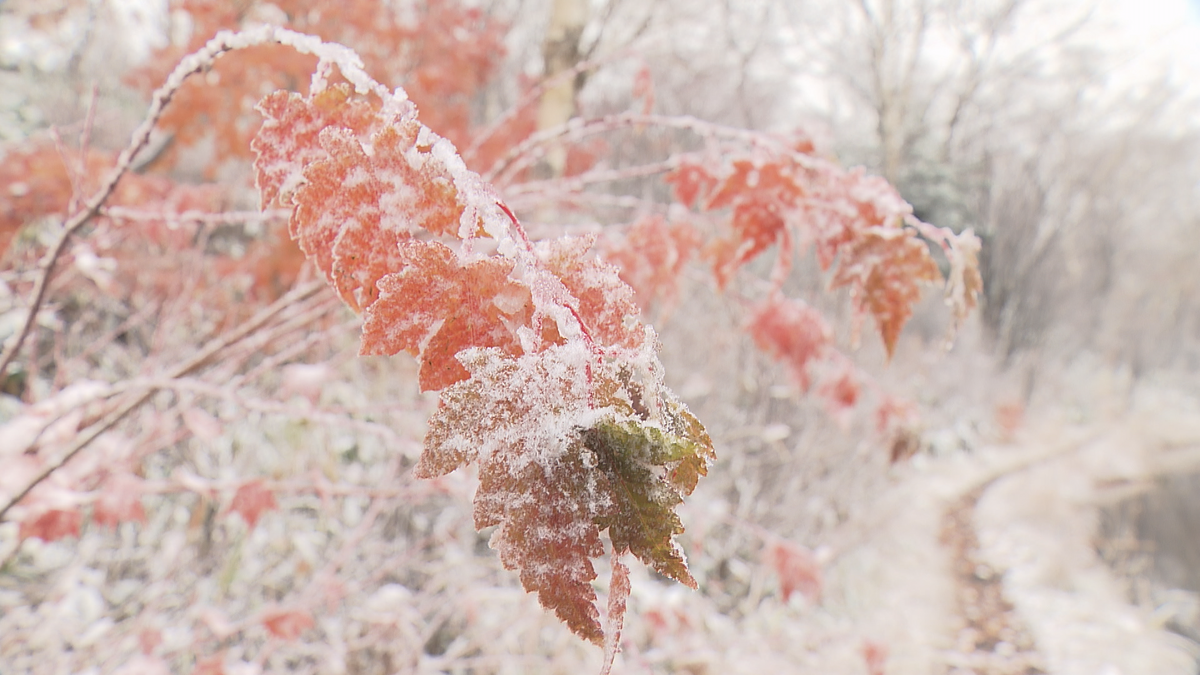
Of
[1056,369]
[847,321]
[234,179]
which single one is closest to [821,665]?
[847,321]

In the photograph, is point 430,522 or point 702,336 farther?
point 702,336

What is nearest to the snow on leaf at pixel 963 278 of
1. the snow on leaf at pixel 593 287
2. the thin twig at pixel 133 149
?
the snow on leaf at pixel 593 287

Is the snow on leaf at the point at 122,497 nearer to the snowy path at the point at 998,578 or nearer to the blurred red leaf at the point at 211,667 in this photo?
the blurred red leaf at the point at 211,667

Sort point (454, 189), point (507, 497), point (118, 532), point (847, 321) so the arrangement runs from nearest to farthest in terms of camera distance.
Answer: point (507, 497), point (454, 189), point (118, 532), point (847, 321)

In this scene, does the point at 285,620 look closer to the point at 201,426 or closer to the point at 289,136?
the point at 201,426

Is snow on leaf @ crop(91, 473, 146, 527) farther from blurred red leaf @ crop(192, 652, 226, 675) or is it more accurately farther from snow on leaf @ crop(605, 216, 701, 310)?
snow on leaf @ crop(605, 216, 701, 310)

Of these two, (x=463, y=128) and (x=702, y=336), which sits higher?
(x=463, y=128)

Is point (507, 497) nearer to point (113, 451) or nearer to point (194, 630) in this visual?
point (113, 451)
